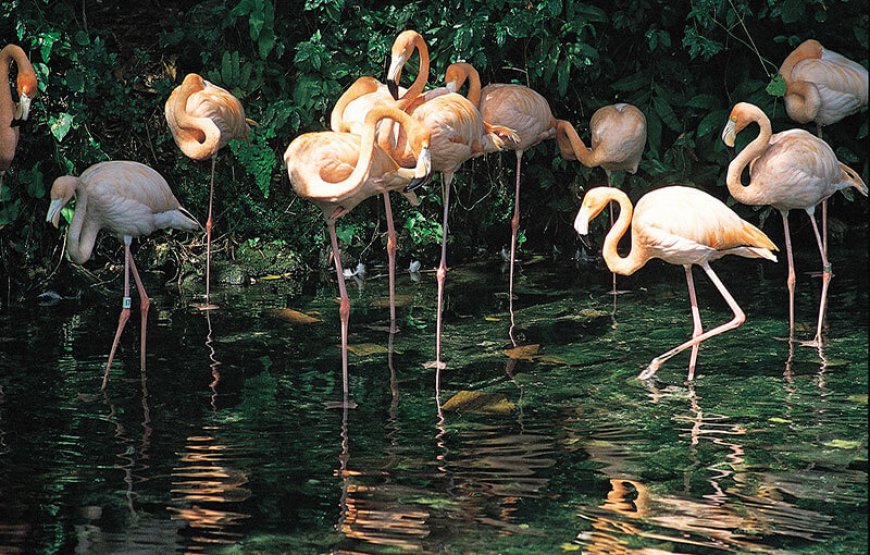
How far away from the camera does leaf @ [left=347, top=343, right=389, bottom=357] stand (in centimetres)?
561

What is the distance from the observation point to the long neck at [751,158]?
18.6 feet

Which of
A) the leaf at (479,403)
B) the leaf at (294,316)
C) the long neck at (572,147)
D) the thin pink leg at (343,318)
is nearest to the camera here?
the leaf at (479,403)

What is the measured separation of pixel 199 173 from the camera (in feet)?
24.9

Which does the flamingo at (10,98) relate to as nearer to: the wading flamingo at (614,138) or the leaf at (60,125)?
the leaf at (60,125)

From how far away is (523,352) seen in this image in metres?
5.53

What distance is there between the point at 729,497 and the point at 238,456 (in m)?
1.67

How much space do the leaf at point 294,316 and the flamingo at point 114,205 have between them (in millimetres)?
935

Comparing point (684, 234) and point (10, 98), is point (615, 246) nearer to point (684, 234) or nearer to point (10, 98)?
point (684, 234)

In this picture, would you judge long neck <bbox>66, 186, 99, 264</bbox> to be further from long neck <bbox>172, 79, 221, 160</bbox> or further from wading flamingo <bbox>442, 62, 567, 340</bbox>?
Result: wading flamingo <bbox>442, 62, 567, 340</bbox>

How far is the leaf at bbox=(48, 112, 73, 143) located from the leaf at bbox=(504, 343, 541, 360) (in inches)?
124

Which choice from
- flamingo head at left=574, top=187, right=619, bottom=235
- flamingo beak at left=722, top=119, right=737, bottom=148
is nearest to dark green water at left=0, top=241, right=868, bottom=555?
flamingo head at left=574, top=187, right=619, bottom=235

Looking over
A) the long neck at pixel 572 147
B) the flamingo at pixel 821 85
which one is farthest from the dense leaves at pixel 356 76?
the long neck at pixel 572 147

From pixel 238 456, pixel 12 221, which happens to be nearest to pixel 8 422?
pixel 238 456

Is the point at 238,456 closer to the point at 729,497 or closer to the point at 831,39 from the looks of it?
the point at 729,497
